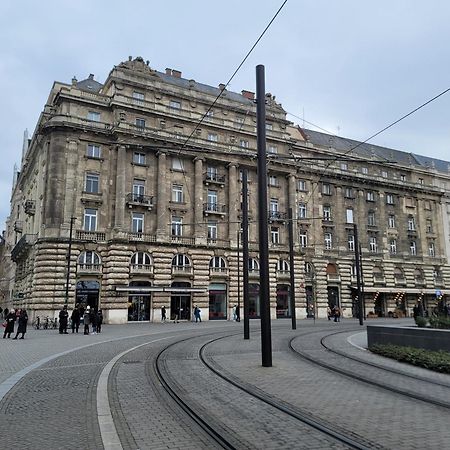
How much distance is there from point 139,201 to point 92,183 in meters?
4.50

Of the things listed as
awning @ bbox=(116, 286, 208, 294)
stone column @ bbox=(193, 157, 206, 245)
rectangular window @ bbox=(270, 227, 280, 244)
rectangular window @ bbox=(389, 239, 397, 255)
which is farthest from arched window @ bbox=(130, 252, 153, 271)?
rectangular window @ bbox=(389, 239, 397, 255)

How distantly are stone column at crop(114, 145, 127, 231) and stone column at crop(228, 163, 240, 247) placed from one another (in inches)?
432

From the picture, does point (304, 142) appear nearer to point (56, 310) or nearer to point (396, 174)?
point (396, 174)

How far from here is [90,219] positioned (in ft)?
132

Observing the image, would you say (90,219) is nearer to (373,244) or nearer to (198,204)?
(198,204)

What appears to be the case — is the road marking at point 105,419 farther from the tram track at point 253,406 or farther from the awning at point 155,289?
the awning at point 155,289

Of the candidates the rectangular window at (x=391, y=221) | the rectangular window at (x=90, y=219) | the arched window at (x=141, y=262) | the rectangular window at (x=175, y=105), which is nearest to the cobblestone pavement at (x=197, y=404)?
the arched window at (x=141, y=262)

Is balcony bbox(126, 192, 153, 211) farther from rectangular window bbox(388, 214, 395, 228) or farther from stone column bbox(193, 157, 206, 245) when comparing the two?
rectangular window bbox(388, 214, 395, 228)

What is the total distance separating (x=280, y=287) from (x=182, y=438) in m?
42.2

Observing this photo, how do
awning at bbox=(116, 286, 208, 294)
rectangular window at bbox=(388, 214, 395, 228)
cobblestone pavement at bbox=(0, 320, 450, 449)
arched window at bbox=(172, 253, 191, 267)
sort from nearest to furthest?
1. cobblestone pavement at bbox=(0, 320, 450, 449)
2. awning at bbox=(116, 286, 208, 294)
3. arched window at bbox=(172, 253, 191, 267)
4. rectangular window at bbox=(388, 214, 395, 228)

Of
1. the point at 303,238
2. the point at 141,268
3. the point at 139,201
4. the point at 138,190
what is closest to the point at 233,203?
the point at 303,238

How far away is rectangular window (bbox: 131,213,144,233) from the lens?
41.5 m

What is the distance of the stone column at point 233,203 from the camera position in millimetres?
45744

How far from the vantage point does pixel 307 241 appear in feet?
168
